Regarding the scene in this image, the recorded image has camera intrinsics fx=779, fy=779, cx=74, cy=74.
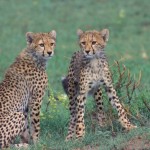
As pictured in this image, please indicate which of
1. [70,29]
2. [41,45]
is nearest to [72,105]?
[41,45]

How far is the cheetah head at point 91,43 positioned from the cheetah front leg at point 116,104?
36 centimetres

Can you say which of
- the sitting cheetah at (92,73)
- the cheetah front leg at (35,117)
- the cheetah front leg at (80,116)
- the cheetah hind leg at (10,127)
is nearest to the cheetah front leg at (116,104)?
the sitting cheetah at (92,73)

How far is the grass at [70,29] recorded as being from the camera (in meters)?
11.1

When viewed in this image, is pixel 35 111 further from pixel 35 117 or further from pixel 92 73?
pixel 92 73

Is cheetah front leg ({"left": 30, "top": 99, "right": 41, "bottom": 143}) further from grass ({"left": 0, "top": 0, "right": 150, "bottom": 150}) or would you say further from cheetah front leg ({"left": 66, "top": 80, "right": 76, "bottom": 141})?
grass ({"left": 0, "top": 0, "right": 150, "bottom": 150})

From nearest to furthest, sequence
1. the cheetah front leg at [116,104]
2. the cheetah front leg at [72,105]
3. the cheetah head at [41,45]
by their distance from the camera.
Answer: the cheetah front leg at [116,104] → the cheetah head at [41,45] → the cheetah front leg at [72,105]

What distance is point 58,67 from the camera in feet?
46.4

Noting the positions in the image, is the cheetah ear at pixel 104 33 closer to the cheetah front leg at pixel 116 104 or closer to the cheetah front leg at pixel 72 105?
the cheetah front leg at pixel 116 104

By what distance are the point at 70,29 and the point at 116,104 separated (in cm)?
909

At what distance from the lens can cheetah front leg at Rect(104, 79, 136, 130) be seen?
8.40 metres

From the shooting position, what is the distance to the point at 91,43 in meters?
8.23

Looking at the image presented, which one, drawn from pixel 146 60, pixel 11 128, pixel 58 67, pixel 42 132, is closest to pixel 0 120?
pixel 11 128

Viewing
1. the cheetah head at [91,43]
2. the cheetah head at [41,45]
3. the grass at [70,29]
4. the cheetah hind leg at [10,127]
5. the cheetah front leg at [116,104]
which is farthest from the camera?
the grass at [70,29]

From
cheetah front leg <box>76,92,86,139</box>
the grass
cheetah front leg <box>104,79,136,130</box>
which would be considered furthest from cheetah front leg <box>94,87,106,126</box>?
cheetah front leg <box>76,92,86,139</box>
